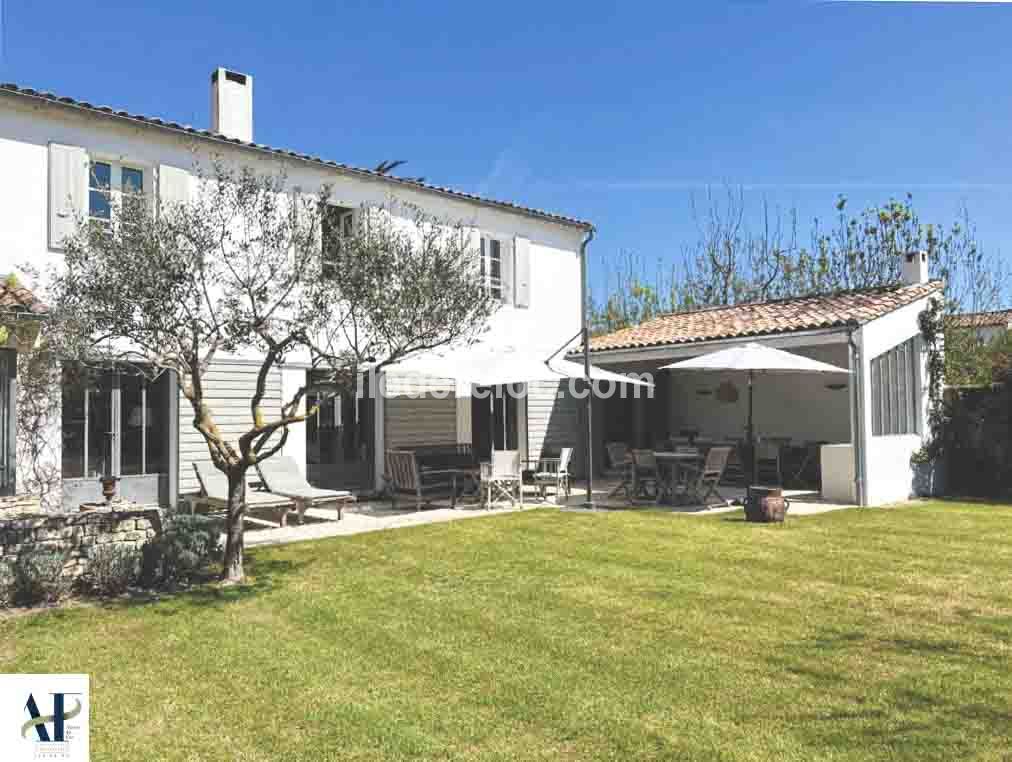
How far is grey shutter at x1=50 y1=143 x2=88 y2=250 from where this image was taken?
34.7ft

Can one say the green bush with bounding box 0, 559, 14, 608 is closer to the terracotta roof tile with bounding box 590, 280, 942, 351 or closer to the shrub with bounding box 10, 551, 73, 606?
the shrub with bounding box 10, 551, 73, 606

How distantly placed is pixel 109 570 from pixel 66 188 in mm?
6155

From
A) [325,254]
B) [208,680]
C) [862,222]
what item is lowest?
[208,680]

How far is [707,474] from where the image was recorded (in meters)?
13.2

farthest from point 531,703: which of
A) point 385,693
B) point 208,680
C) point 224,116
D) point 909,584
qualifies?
point 224,116

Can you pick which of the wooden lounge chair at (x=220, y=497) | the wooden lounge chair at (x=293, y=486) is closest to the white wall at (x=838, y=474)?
the wooden lounge chair at (x=293, y=486)

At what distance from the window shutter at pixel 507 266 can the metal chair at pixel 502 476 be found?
4.31m

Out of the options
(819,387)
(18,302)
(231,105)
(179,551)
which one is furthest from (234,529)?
(819,387)

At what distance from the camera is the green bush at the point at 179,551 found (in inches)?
295

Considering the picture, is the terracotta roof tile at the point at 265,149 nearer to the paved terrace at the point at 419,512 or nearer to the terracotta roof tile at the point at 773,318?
the terracotta roof tile at the point at 773,318

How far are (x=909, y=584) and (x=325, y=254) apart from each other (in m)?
6.56

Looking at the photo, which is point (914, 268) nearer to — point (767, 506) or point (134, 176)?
point (767, 506)

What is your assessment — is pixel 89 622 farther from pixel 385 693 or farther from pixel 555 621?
pixel 555 621

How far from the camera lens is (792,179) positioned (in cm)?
2784
